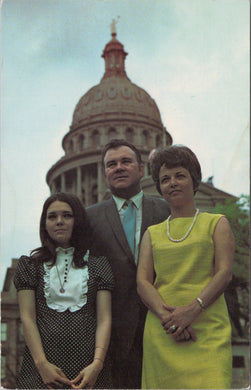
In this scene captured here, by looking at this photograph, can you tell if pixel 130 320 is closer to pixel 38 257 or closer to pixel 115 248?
pixel 115 248

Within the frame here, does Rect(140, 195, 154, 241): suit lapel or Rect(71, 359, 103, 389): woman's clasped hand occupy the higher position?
Rect(140, 195, 154, 241): suit lapel

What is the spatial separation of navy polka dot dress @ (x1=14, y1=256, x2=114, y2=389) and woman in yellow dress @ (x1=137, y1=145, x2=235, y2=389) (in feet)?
1.08

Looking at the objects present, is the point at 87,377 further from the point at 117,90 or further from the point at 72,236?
the point at 117,90

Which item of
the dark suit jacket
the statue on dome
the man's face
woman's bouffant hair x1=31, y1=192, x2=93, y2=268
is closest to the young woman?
woman's bouffant hair x1=31, y1=192, x2=93, y2=268

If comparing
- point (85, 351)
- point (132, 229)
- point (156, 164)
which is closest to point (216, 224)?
point (156, 164)

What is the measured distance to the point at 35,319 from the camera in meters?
3.93

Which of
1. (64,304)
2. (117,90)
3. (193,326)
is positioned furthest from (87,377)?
(117,90)

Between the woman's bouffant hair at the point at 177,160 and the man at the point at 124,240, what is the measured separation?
1.68 ft

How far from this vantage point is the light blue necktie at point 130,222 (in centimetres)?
455

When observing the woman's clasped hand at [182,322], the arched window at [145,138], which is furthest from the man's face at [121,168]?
the arched window at [145,138]

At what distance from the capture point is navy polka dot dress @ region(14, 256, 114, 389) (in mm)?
3768

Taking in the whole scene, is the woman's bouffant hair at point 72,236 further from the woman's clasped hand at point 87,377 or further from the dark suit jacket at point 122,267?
the woman's clasped hand at point 87,377

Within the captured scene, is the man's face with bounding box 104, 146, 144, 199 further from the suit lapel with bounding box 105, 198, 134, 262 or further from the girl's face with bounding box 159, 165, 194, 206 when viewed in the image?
the girl's face with bounding box 159, 165, 194, 206

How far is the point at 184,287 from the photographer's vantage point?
3738mm
